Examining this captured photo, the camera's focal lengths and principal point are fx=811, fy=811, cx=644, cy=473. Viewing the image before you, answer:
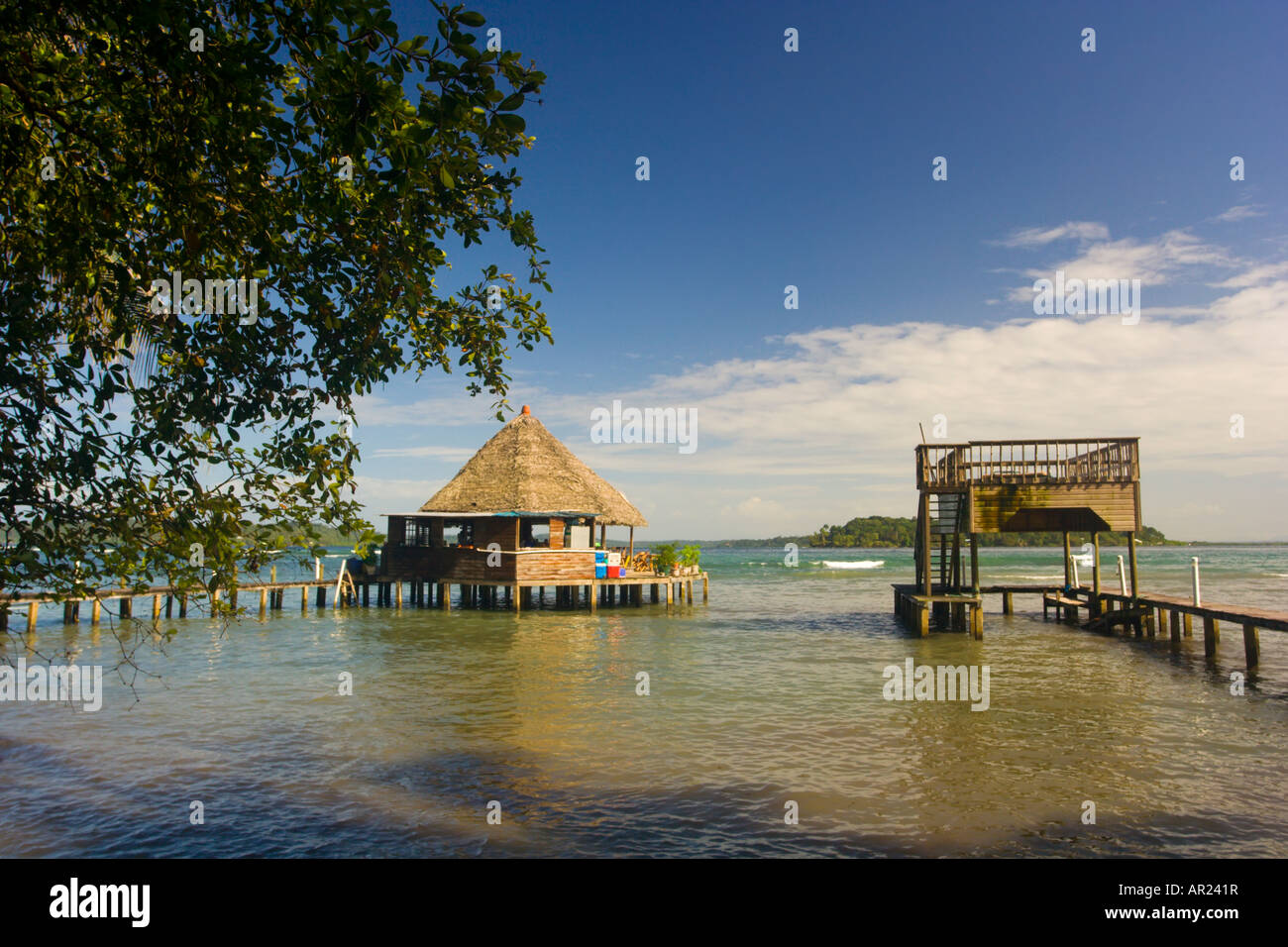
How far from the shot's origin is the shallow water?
7.74 metres

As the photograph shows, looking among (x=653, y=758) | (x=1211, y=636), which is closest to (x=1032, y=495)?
(x=1211, y=636)

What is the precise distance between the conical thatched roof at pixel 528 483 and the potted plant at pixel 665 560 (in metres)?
1.41

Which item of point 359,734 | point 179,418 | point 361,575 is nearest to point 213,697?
point 359,734

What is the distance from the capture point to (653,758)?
1048 cm

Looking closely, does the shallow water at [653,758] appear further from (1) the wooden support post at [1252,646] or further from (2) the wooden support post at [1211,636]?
(2) the wooden support post at [1211,636]

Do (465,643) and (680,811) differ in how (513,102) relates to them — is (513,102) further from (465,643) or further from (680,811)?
(465,643)

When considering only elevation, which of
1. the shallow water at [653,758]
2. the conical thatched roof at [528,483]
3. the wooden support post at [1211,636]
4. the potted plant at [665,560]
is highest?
the conical thatched roof at [528,483]

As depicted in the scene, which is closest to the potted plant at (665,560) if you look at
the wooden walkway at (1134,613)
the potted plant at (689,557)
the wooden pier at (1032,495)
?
the potted plant at (689,557)

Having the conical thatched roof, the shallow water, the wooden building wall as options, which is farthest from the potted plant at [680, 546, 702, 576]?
the wooden building wall

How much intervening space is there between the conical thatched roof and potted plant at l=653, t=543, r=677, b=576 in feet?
4.61

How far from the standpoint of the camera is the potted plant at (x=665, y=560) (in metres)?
34.6

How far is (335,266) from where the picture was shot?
229 inches

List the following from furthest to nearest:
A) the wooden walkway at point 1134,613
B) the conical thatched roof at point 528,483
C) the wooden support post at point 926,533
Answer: the conical thatched roof at point 528,483, the wooden support post at point 926,533, the wooden walkway at point 1134,613
